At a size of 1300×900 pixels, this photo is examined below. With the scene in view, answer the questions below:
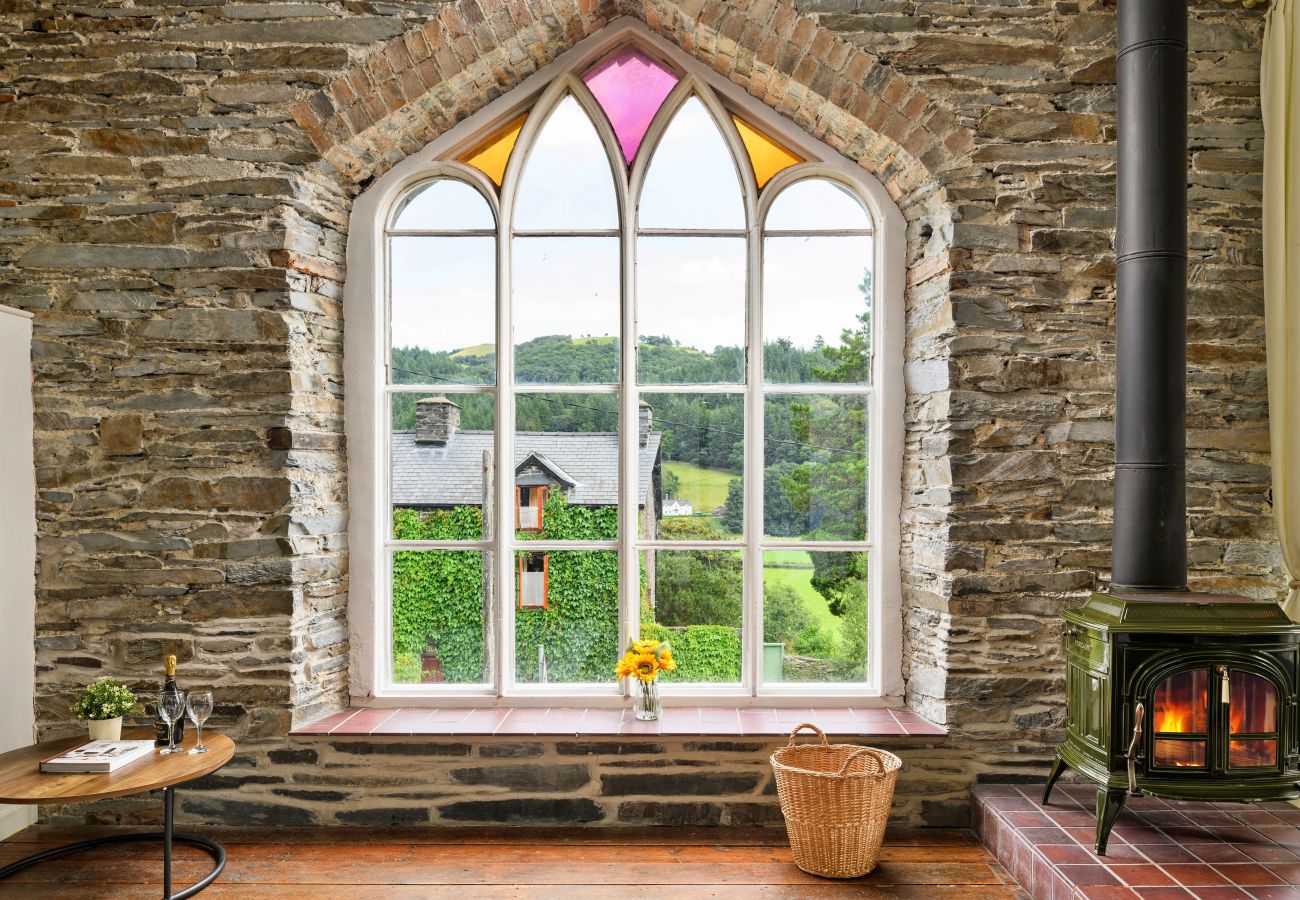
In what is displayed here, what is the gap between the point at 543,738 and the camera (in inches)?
131

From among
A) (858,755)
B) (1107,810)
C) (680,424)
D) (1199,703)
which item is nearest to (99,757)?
(680,424)

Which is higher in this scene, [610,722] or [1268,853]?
[610,722]

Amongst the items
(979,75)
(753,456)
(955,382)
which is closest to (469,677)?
(753,456)

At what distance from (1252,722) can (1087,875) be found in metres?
0.71

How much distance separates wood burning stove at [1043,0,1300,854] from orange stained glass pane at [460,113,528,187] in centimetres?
236

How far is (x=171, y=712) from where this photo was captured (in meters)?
2.88

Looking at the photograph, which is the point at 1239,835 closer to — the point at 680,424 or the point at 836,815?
the point at 836,815

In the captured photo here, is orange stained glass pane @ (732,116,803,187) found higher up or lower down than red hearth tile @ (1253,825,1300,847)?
higher up

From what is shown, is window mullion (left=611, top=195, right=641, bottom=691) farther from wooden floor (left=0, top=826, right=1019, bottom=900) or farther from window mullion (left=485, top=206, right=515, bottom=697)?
wooden floor (left=0, top=826, right=1019, bottom=900)

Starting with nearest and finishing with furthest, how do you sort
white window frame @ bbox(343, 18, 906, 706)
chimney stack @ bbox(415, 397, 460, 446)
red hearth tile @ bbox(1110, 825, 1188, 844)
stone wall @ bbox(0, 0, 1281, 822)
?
red hearth tile @ bbox(1110, 825, 1188, 844) → stone wall @ bbox(0, 0, 1281, 822) → white window frame @ bbox(343, 18, 906, 706) → chimney stack @ bbox(415, 397, 460, 446)

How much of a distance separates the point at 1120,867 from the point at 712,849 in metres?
1.35

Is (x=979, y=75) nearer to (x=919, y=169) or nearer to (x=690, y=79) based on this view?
(x=919, y=169)

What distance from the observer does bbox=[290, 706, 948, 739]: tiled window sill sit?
3.33 metres

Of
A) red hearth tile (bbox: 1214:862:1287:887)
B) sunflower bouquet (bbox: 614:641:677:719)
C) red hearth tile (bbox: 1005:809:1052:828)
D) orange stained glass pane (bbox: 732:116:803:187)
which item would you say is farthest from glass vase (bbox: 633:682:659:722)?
orange stained glass pane (bbox: 732:116:803:187)
